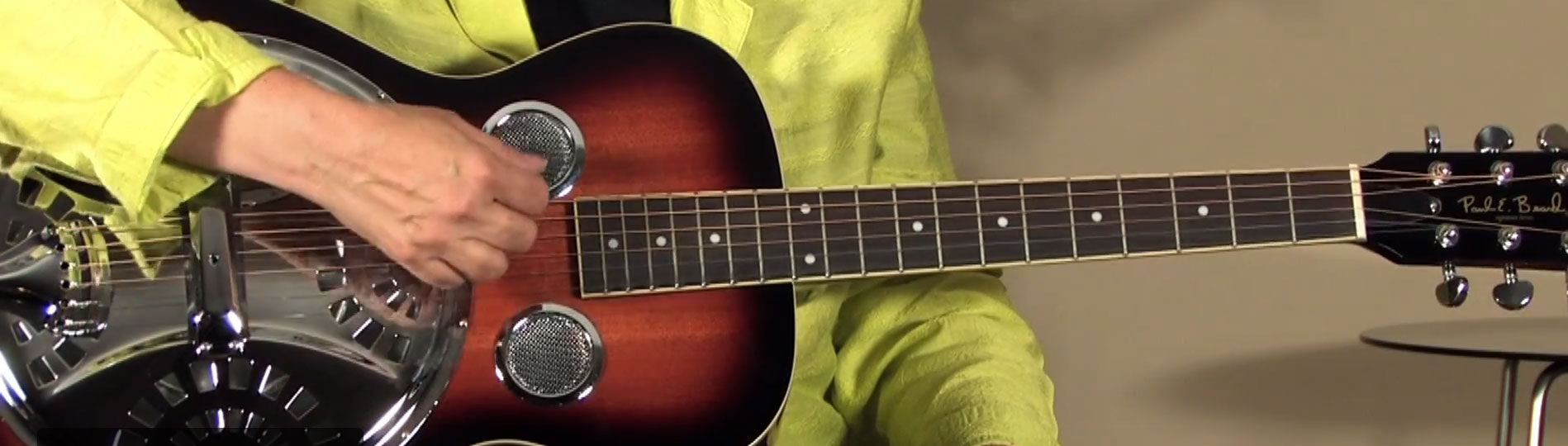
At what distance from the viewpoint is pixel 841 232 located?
38.1 inches

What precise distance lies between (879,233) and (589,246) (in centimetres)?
19

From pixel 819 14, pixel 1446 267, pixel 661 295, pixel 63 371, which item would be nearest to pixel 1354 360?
pixel 1446 267

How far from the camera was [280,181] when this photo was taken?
2.65ft

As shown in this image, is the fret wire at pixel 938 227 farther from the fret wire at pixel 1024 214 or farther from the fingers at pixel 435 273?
the fingers at pixel 435 273

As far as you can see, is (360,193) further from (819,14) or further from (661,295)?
(819,14)

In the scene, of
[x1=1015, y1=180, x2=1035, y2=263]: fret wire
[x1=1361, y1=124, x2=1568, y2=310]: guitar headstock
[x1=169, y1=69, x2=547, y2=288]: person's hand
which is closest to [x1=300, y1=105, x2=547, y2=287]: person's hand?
[x1=169, y1=69, x2=547, y2=288]: person's hand

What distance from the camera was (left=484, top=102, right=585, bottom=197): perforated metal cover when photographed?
903 mm

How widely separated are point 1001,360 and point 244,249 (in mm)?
513

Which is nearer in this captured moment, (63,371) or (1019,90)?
(63,371)

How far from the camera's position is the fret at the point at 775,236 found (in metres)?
0.95

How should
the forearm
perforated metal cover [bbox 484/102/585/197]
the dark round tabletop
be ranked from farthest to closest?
the dark round tabletop → perforated metal cover [bbox 484/102/585/197] → the forearm

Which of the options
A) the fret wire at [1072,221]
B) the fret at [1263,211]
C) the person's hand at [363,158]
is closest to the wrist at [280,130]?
the person's hand at [363,158]

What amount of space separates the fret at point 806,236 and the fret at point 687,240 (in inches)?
2.3

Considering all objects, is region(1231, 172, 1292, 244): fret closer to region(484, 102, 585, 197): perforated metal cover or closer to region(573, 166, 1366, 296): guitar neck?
region(573, 166, 1366, 296): guitar neck
